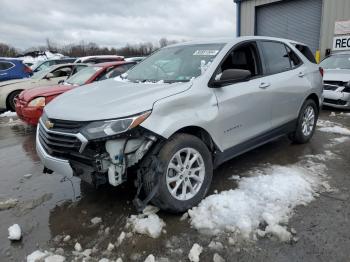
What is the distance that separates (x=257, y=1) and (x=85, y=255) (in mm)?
15372

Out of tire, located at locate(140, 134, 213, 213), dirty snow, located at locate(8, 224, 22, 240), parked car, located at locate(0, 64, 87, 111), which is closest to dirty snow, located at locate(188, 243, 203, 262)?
tire, located at locate(140, 134, 213, 213)

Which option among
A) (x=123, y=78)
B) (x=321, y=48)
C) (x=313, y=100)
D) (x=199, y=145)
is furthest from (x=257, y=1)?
(x=199, y=145)

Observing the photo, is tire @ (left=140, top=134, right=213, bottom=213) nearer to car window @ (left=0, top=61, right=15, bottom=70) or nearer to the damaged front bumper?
the damaged front bumper

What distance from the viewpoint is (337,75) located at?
8.48 m

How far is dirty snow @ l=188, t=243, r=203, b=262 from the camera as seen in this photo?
8.76ft

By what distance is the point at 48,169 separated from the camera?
3.58m

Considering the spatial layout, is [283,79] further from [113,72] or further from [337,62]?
[337,62]

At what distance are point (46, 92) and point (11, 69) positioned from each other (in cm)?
717

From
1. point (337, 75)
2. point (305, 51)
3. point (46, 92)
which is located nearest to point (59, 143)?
point (46, 92)

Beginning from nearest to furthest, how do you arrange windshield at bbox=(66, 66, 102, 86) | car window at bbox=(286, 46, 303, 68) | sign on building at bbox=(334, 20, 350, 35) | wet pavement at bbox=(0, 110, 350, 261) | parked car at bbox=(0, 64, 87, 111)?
wet pavement at bbox=(0, 110, 350, 261) → car window at bbox=(286, 46, 303, 68) → windshield at bbox=(66, 66, 102, 86) → parked car at bbox=(0, 64, 87, 111) → sign on building at bbox=(334, 20, 350, 35)

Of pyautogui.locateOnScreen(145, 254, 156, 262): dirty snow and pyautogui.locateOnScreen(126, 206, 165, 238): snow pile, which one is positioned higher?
pyautogui.locateOnScreen(126, 206, 165, 238): snow pile

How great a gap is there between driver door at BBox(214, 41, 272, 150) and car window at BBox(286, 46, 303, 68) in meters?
0.98

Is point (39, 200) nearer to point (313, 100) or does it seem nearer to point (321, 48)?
point (313, 100)

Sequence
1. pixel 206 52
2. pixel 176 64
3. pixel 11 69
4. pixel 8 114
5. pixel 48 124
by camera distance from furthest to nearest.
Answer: pixel 11 69
pixel 8 114
pixel 176 64
pixel 206 52
pixel 48 124
